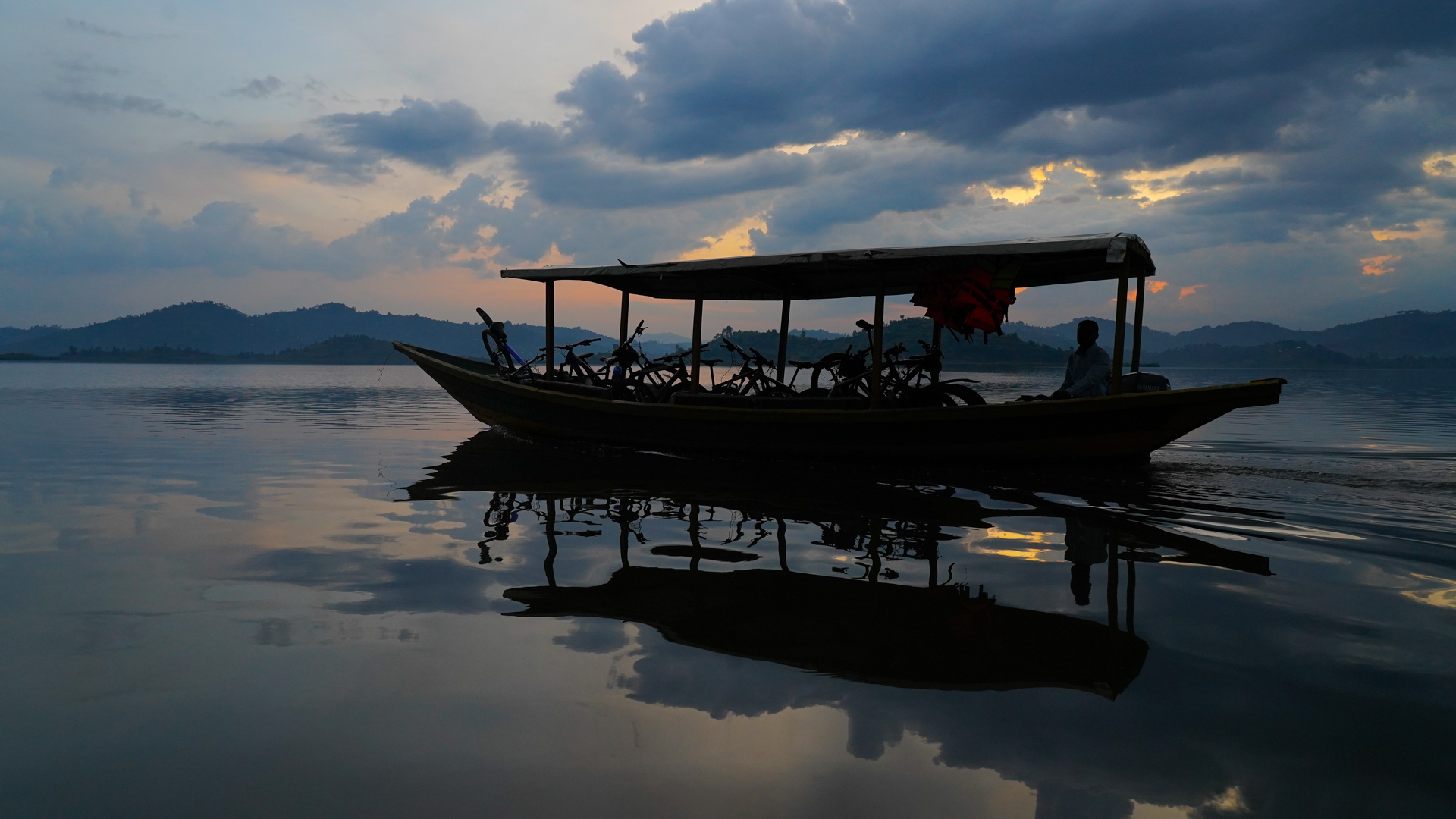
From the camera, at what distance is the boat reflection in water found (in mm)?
3383

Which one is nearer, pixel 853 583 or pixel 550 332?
pixel 853 583

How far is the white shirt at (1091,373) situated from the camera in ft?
27.9

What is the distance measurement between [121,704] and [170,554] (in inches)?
115

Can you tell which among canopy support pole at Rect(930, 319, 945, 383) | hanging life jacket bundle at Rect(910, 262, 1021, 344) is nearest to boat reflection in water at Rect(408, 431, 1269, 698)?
canopy support pole at Rect(930, 319, 945, 383)

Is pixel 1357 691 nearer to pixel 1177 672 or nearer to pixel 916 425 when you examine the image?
pixel 1177 672

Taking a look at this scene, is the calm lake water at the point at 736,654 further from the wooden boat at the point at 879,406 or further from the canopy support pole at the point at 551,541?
the wooden boat at the point at 879,406

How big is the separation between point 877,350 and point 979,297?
1356mm

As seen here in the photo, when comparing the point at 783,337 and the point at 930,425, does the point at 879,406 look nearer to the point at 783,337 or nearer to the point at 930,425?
the point at 930,425

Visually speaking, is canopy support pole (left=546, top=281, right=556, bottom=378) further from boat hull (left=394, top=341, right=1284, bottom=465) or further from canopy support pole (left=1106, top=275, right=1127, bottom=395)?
canopy support pole (left=1106, top=275, right=1127, bottom=395)

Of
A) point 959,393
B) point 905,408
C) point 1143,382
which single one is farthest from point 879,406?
point 1143,382

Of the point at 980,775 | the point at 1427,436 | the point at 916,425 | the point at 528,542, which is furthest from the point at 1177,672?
the point at 1427,436

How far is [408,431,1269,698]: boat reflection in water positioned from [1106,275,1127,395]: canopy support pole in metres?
1.60

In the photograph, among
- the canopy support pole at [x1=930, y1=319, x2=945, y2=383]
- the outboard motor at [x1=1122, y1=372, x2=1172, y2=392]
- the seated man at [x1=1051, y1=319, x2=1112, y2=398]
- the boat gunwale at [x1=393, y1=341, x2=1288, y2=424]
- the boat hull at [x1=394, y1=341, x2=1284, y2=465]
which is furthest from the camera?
the canopy support pole at [x1=930, y1=319, x2=945, y2=383]

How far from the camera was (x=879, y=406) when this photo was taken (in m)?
9.06
